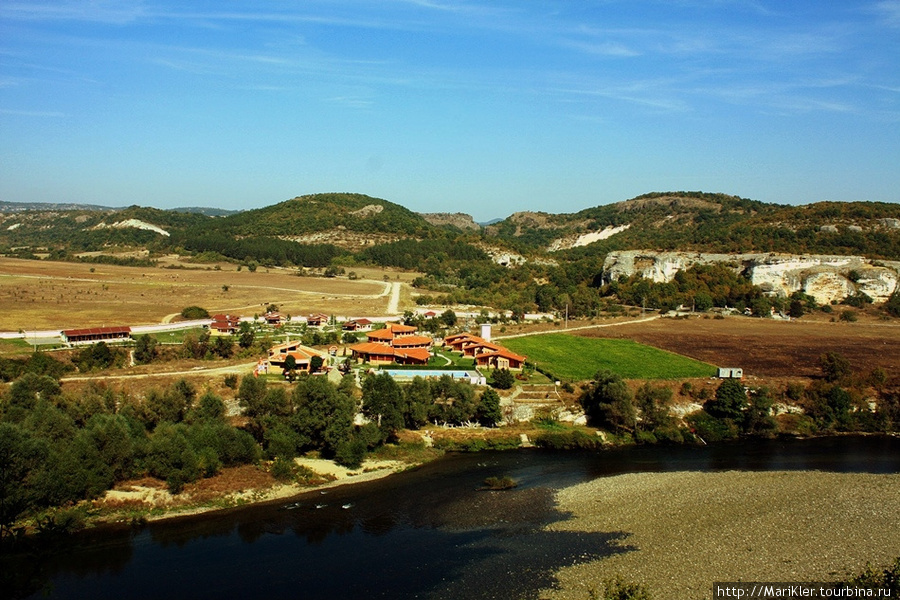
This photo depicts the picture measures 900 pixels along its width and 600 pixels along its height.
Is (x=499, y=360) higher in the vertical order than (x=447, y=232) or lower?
lower

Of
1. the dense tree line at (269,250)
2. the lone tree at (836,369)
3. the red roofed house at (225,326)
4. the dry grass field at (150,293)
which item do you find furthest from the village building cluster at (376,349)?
the dense tree line at (269,250)

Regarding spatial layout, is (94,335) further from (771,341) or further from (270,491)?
(771,341)

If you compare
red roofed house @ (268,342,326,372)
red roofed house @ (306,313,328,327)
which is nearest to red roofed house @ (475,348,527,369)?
red roofed house @ (268,342,326,372)

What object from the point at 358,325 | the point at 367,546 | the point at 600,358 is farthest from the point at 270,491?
the point at 600,358

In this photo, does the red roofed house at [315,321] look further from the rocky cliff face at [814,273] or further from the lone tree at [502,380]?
the rocky cliff face at [814,273]

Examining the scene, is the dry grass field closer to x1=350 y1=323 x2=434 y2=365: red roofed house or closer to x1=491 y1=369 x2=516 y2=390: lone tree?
x1=350 y1=323 x2=434 y2=365: red roofed house

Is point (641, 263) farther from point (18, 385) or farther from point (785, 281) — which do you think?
point (18, 385)
